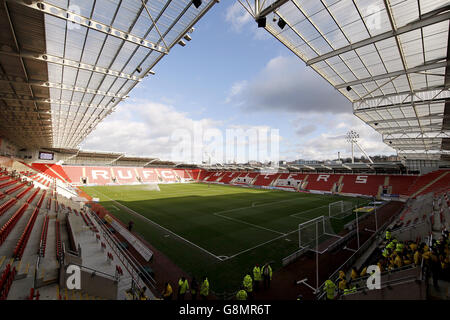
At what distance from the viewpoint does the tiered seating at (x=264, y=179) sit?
54.3 metres

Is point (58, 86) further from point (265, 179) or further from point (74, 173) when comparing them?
point (265, 179)

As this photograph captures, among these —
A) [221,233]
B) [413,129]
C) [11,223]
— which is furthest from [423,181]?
[11,223]

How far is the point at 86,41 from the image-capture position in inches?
366

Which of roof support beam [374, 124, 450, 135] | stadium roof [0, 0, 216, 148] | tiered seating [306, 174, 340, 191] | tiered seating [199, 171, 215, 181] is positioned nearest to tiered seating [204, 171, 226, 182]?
tiered seating [199, 171, 215, 181]

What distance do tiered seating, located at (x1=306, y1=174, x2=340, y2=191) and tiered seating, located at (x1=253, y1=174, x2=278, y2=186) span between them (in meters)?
9.86

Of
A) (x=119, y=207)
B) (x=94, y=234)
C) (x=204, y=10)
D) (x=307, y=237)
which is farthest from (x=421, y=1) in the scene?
(x=119, y=207)

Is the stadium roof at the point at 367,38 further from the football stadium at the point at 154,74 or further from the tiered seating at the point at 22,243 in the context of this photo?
the tiered seating at the point at 22,243

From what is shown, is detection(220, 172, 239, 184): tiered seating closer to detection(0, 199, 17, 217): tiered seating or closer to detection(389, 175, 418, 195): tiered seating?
detection(389, 175, 418, 195): tiered seating

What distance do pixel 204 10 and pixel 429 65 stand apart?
10.5 meters

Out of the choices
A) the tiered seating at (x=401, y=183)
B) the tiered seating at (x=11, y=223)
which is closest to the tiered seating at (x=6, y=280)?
the tiered seating at (x=11, y=223)

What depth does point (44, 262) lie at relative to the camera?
7895mm

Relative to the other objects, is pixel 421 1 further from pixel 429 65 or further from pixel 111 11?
pixel 111 11

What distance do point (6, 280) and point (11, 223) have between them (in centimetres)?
647

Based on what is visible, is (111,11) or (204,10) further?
(111,11)
